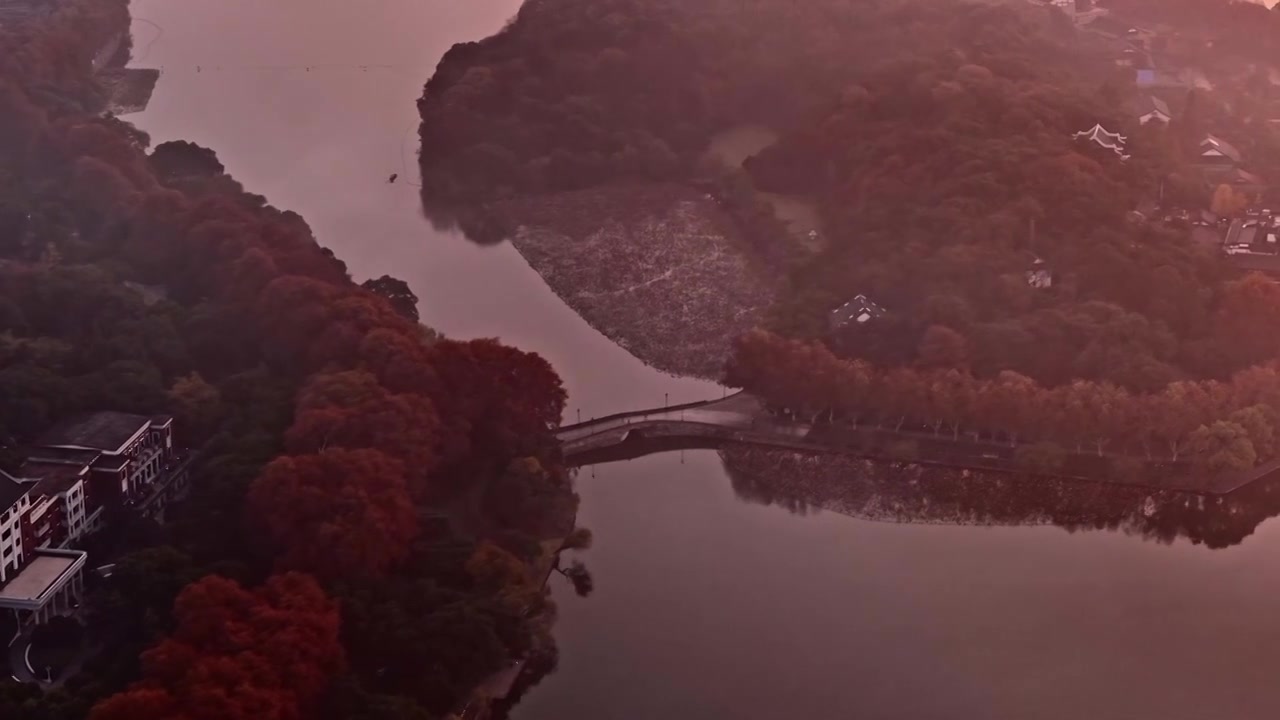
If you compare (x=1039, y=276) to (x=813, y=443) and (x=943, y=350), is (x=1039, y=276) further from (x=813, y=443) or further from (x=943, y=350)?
(x=813, y=443)

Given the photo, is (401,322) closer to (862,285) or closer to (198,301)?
(198,301)

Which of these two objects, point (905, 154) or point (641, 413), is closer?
point (641, 413)

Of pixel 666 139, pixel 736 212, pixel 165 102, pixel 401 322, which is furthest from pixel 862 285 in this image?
pixel 165 102

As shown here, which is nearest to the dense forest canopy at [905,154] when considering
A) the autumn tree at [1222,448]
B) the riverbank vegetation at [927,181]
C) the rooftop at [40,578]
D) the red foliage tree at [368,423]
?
the riverbank vegetation at [927,181]

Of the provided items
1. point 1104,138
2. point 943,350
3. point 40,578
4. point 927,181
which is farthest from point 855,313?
point 40,578

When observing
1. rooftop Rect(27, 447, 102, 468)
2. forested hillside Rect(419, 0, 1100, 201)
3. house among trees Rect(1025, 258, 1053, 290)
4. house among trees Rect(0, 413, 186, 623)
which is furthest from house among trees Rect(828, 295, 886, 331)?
rooftop Rect(27, 447, 102, 468)
